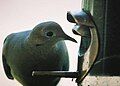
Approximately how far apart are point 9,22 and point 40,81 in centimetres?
108

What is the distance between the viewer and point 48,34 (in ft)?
1.89

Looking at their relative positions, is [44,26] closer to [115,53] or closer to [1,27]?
[115,53]

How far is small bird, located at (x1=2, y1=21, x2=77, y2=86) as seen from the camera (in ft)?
1.91

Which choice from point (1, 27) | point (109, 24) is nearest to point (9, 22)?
point (1, 27)

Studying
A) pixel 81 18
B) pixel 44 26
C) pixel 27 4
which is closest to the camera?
pixel 81 18

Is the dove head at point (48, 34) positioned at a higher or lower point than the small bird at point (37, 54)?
higher

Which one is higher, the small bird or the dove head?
the dove head

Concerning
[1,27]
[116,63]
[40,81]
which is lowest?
[1,27]

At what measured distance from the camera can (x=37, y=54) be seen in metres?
0.63

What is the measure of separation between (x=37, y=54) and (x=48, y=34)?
0.07m

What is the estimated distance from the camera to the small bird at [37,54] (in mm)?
583

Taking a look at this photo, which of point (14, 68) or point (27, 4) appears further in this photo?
point (27, 4)

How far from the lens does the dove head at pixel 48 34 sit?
0.56 meters

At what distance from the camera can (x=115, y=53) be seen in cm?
46
